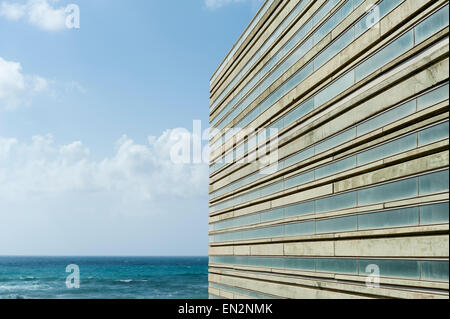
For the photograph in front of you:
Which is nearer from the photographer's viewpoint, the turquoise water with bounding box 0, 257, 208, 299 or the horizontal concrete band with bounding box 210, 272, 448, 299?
the horizontal concrete band with bounding box 210, 272, 448, 299

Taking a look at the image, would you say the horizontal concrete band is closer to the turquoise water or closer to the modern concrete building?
the modern concrete building

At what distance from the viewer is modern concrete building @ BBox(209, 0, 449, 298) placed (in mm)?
7102

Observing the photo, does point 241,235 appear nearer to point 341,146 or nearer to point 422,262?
point 341,146

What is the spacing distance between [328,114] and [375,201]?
224 cm

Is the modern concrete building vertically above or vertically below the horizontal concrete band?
above

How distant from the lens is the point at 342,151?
9312mm

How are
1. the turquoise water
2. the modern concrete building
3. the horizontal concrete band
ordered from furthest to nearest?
the turquoise water, the horizontal concrete band, the modern concrete building

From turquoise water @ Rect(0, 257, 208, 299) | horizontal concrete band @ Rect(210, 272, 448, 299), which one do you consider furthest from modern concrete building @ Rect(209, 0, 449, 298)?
turquoise water @ Rect(0, 257, 208, 299)

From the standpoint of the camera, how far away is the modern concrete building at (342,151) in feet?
23.3

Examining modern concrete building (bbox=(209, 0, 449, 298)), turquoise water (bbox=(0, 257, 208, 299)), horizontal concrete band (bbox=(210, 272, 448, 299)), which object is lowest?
turquoise water (bbox=(0, 257, 208, 299))

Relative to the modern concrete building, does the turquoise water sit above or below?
below

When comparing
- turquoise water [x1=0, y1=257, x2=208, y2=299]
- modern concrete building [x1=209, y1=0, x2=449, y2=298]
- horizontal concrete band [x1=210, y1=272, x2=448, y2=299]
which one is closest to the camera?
modern concrete building [x1=209, y1=0, x2=449, y2=298]

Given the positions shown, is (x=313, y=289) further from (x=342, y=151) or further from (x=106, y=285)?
(x=106, y=285)

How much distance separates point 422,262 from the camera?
23.3 ft
